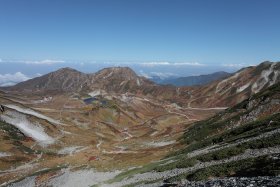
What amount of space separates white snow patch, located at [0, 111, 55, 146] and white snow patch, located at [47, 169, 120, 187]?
3499 inches

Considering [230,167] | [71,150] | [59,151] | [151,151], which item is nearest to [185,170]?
[230,167]

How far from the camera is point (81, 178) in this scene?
242 ft

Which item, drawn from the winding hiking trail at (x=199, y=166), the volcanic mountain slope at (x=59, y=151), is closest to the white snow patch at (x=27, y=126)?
the volcanic mountain slope at (x=59, y=151)

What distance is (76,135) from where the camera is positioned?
188250 mm

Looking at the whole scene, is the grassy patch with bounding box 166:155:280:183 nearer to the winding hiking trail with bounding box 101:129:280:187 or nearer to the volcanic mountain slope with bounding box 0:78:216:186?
the winding hiking trail with bounding box 101:129:280:187

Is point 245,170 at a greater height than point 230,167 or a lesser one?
greater

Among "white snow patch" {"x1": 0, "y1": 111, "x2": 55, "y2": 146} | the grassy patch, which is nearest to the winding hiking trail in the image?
the grassy patch

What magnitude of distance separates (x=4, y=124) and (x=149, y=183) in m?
133

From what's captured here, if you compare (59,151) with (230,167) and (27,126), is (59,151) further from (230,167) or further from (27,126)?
(230,167)

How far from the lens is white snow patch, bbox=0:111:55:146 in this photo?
169 metres

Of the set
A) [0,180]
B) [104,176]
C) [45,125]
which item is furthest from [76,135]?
[104,176]

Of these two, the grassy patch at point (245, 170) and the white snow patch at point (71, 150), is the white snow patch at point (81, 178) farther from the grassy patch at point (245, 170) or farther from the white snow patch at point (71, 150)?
the white snow patch at point (71, 150)

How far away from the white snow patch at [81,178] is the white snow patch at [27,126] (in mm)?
88878

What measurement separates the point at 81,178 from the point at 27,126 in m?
119
